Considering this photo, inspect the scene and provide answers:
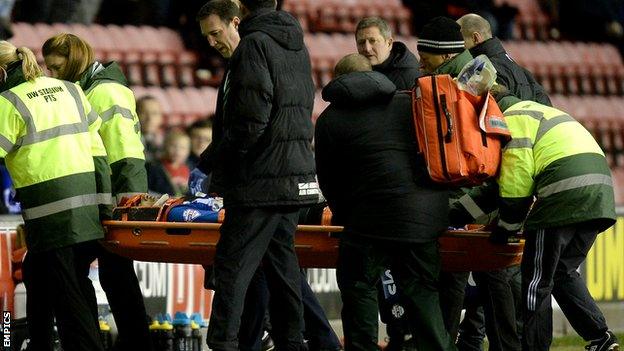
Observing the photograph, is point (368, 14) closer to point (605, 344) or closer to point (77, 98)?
point (605, 344)

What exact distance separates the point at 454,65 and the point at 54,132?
6.28ft

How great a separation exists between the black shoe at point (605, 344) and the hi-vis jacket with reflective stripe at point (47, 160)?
2.62 m

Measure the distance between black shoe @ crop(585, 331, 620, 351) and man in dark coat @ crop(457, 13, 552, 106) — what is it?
127cm

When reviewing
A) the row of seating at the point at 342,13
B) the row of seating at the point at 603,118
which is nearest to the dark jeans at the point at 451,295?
the row of seating at the point at 342,13

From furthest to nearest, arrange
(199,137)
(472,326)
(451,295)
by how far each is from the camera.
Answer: (199,137)
(472,326)
(451,295)

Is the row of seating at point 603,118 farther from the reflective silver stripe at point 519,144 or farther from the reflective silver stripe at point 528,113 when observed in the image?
the reflective silver stripe at point 519,144

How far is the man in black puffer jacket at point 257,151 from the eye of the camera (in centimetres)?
A: 701

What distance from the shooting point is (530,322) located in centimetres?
752

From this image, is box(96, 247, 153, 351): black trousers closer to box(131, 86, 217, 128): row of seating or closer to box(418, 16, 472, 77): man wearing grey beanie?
box(418, 16, 472, 77): man wearing grey beanie

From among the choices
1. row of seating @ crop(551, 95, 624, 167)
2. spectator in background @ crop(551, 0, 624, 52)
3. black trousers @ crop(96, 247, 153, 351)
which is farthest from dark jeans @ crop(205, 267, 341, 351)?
spectator in background @ crop(551, 0, 624, 52)

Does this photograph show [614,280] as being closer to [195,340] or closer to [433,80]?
[195,340]

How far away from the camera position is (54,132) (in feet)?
24.3

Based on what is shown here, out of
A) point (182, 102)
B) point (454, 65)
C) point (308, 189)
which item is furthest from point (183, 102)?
point (308, 189)

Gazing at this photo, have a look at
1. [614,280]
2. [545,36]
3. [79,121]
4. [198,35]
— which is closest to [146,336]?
[79,121]
